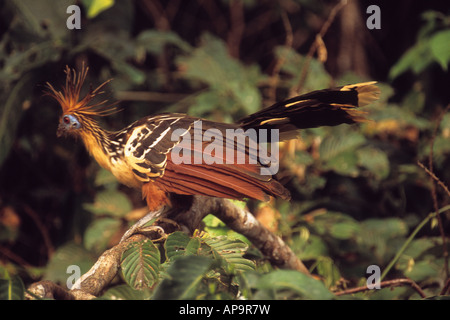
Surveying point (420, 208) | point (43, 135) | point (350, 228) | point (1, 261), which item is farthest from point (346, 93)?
point (1, 261)

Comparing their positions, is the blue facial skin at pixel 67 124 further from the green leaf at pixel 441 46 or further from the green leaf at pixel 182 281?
the green leaf at pixel 441 46

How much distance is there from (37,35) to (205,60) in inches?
38.1

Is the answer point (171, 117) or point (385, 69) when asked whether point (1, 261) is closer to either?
point (171, 117)

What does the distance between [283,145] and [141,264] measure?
68.2 inches

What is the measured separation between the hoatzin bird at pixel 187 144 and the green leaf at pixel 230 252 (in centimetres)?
19

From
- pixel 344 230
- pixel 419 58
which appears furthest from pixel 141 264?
pixel 419 58

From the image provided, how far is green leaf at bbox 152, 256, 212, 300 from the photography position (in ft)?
3.05

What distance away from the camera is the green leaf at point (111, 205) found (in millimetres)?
2688

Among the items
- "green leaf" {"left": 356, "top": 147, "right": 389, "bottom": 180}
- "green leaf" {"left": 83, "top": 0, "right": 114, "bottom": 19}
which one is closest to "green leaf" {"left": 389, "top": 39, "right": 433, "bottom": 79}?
"green leaf" {"left": 356, "top": 147, "right": 389, "bottom": 180}

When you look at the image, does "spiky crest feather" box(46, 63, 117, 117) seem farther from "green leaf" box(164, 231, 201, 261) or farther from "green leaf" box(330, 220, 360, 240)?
"green leaf" box(330, 220, 360, 240)

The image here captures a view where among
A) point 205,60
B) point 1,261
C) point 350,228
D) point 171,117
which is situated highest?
point 205,60

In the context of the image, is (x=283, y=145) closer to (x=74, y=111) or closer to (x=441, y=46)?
(x=441, y=46)

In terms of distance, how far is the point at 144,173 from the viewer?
5.08 feet

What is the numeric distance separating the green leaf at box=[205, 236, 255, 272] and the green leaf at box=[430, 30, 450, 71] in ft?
5.12
